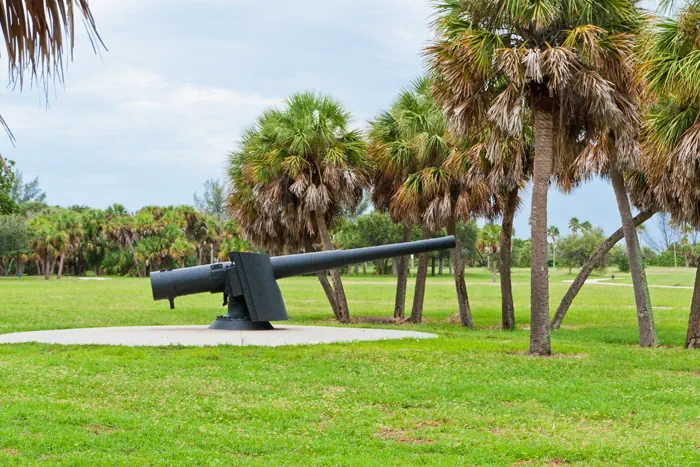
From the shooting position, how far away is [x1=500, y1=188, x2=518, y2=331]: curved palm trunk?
2383 centimetres

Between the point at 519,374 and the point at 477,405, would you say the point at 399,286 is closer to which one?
the point at 519,374

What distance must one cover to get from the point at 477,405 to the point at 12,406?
5.25 m

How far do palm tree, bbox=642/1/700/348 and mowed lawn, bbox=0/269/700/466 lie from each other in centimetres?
359

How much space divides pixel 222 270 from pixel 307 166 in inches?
398

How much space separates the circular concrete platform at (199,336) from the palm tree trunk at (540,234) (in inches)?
134

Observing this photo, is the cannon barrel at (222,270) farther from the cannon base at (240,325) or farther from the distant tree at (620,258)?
the distant tree at (620,258)

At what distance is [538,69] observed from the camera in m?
13.9

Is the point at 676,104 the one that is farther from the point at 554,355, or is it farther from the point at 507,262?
the point at 507,262

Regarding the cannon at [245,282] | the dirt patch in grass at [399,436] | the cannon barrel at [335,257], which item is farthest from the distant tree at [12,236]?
the dirt patch in grass at [399,436]

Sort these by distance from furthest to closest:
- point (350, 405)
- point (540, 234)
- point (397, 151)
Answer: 1. point (397, 151)
2. point (540, 234)
3. point (350, 405)

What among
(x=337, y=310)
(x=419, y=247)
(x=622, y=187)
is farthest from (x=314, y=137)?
(x=622, y=187)

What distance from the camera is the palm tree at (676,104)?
14.6 meters

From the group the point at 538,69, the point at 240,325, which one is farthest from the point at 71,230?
the point at 538,69


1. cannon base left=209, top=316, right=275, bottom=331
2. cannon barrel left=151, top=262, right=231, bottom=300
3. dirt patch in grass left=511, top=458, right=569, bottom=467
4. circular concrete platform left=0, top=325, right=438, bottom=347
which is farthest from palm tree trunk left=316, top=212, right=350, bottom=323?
dirt patch in grass left=511, top=458, right=569, bottom=467
